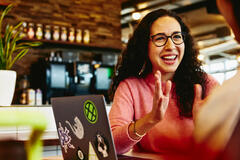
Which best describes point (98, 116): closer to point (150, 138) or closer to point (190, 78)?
point (150, 138)

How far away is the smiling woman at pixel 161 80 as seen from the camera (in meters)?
1.63

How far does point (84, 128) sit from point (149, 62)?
0.99 m

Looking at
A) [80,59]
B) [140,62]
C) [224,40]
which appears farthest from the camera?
[224,40]

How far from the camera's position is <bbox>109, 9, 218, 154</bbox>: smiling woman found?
163 cm

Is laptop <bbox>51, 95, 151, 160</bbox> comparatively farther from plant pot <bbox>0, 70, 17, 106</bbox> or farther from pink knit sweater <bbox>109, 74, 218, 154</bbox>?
plant pot <bbox>0, 70, 17, 106</bbox>

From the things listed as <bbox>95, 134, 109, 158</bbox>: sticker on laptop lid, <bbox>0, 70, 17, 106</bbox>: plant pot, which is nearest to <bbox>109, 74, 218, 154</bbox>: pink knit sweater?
<bbox>95, 134, 109, 158</bbox>: sticker on laptop lid

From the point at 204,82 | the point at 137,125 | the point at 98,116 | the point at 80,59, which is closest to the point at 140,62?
the point at 204,82

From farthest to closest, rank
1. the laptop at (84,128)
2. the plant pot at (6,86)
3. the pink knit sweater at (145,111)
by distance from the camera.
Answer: the plant pot at (6,86) → the pink knit sweater at (145,111) → the laptop at (84,128)

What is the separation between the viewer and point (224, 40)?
9.50 m

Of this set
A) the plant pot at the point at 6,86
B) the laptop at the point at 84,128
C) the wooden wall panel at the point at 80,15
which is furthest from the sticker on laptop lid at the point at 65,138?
the wooden wall panel at the point at 80,15

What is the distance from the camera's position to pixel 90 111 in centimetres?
95

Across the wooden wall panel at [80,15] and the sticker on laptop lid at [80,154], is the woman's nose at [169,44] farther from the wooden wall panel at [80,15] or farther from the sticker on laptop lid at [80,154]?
the wooden wall panel at [80,15]

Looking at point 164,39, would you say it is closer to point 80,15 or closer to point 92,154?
point 92,154

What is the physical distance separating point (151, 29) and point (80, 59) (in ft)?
12.6
